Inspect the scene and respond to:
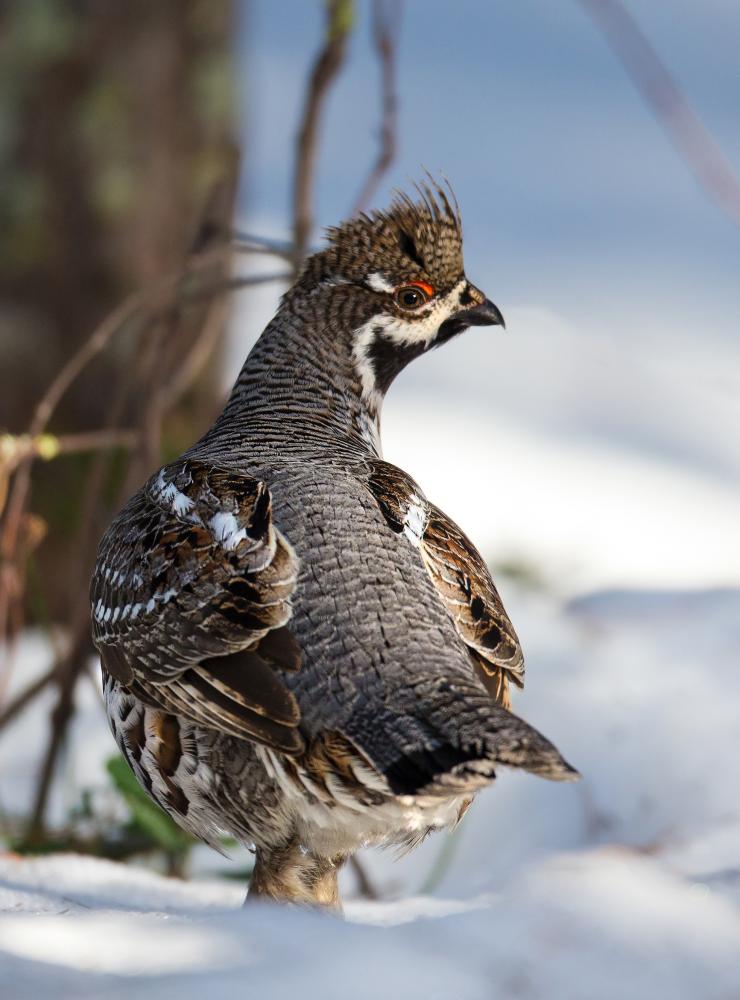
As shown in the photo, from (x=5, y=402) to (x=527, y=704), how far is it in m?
3.83

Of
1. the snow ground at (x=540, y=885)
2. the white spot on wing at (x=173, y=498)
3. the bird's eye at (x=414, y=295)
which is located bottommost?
the snow ground at (x=540, y=885)

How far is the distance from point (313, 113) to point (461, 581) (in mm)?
2005

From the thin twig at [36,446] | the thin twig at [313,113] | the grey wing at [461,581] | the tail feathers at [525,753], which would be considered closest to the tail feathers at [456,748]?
the tail feathers at [525,753]

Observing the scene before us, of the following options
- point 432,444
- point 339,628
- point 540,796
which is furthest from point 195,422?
point 339,628

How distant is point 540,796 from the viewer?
15.8ft

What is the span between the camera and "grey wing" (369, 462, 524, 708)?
9.71 ft

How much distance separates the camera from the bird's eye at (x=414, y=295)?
11.6 ft

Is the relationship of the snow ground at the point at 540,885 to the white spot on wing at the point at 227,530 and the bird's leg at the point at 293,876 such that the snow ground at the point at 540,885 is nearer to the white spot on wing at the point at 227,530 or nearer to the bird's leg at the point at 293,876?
the bird's leg at the point at 293,876

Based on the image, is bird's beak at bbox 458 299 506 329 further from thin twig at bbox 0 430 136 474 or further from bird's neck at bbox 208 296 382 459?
thin twig at bbox 0 430 136 474

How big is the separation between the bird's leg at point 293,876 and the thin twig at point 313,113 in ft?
6.31

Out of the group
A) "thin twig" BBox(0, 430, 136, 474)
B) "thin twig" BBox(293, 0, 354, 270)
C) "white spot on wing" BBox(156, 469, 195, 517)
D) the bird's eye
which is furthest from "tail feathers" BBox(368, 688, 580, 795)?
"thin twig" BBox(0, 430, 136, 474)

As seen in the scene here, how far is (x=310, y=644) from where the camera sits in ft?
8.71

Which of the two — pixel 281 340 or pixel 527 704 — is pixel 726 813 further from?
pixel 281 340

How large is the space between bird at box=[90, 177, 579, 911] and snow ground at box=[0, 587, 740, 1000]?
26 centimetres
